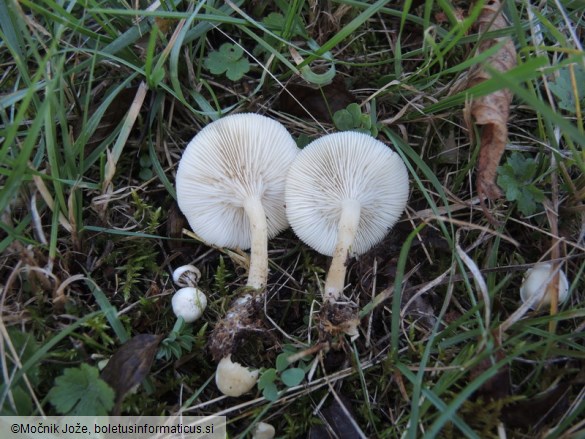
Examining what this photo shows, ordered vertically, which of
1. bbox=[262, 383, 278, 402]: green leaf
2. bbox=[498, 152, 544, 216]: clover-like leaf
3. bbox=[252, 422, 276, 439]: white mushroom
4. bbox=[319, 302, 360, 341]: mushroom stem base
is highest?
bbox=[498, 152, 544, 216]: clover-like leaf

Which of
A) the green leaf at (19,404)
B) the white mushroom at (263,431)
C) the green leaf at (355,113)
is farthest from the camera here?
the green leaf at (355,113)

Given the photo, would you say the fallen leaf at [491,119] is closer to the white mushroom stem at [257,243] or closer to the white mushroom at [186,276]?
the white mushroom stem at [257,243]

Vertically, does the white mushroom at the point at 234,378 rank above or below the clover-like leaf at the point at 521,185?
below

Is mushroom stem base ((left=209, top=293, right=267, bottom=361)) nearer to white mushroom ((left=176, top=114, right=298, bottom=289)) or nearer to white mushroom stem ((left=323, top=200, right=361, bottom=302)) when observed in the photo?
white mushroom ((left=176, top=114, right=298, bottom=289))

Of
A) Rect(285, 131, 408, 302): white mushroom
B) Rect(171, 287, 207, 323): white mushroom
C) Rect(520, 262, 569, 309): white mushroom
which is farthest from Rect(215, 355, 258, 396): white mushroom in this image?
Rect(520, 262, 569, 309): white mushroom

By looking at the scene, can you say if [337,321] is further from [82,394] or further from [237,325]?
[82,394]

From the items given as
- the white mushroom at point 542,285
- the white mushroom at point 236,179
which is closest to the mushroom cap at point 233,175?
the white mushroom at point 236,179

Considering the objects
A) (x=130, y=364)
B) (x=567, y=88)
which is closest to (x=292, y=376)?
(x=130, y=364)
